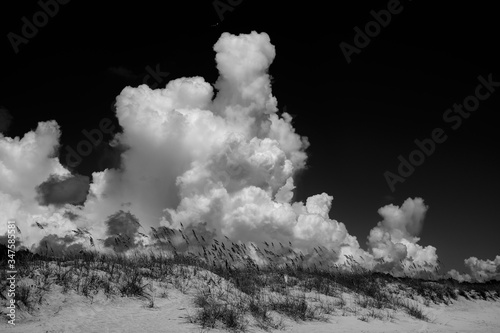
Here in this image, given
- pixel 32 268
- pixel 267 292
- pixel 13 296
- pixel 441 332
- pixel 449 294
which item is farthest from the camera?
pixel 449 294

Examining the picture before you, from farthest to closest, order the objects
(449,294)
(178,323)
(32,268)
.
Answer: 1. (449,294)
2. (32,268)
3. (178,323)

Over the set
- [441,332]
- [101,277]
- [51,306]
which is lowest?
[441,332]

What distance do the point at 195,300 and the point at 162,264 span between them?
292cm

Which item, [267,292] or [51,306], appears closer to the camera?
[51,306]

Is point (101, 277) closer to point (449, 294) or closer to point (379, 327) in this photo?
point (379, 327)

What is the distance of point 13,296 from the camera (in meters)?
7.02

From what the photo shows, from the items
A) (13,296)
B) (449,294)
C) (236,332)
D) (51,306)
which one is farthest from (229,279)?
(449,294)

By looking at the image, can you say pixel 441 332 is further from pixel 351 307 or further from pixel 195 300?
pixel 195 300

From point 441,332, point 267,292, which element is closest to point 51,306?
point 267,292

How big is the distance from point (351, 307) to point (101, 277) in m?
8.39

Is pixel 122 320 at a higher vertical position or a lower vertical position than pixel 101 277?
lower

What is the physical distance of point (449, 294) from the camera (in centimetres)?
1875

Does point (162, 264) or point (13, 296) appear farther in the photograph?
point (162, 264)

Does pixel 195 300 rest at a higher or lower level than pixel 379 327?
higher
